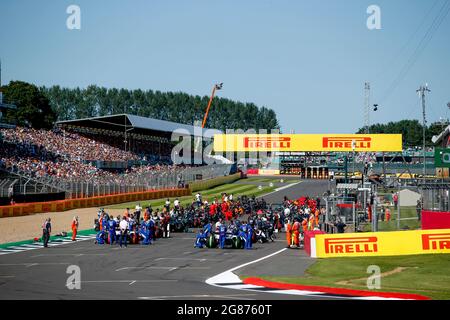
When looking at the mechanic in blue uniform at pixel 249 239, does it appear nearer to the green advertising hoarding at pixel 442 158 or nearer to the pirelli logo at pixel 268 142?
the green advertising hoarding at pixel 442 158

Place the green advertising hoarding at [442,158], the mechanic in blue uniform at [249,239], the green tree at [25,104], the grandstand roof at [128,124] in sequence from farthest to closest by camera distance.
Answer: the green tree at [25,104]
the grandstand roof at [128,124]
the green advertising hoarding at [442,158]
the mechanic in blue uniform at [249,239]

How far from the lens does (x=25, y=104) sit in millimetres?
89500

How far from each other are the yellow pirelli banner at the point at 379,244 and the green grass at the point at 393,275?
20.6 inches

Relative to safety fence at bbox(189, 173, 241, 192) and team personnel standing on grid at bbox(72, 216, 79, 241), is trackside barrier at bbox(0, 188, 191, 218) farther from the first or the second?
team personnel standing on grid at bbox(72, 216, 79, 241)

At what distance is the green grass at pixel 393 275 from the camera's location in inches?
661

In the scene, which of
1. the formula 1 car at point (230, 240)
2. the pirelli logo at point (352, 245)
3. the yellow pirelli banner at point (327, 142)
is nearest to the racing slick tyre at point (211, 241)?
the formula 1 car at point (230, 240)

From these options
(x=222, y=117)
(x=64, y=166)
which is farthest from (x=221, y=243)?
(x=222, y=117)

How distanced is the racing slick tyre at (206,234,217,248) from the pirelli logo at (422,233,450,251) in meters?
8.56

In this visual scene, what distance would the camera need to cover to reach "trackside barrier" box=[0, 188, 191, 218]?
3778 centimetres

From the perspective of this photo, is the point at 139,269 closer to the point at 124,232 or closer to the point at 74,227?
the point at 124,232

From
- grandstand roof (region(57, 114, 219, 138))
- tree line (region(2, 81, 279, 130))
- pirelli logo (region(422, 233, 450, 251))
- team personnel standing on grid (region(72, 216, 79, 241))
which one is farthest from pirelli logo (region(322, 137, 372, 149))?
tree line (region(2, 81, 279, 130))

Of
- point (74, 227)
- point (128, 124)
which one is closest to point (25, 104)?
point (128, 124)

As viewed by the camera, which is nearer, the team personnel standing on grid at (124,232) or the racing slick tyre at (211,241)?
the racing slick tyre at (211,241)
